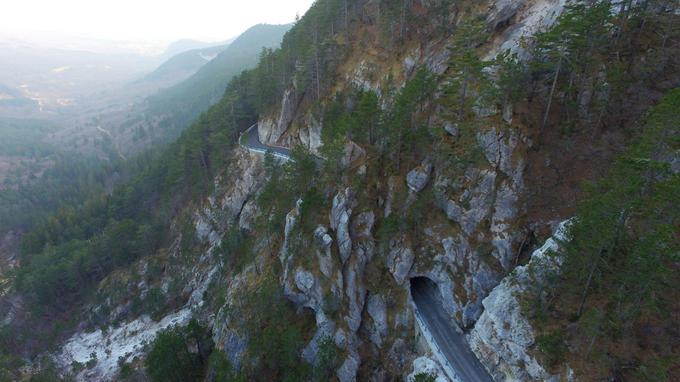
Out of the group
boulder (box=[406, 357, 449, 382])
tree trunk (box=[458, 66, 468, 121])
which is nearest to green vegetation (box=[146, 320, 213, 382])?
boulder (box=[406, 357, 449, 382])

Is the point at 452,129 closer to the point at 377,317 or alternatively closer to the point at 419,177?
the point at 419,177

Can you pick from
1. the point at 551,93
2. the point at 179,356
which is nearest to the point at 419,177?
the point at 551,93

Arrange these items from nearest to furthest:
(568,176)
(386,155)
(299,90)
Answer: (568,176) < (386,155) < (299,90)

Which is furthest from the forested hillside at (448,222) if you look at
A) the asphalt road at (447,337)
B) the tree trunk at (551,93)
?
the asphalt road at (447,337)

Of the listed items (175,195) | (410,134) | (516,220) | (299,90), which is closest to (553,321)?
(516,220)

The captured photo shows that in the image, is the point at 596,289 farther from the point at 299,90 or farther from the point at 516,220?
the point at 299,90

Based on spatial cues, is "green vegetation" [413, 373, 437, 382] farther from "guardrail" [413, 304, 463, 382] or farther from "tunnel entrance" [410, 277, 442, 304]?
"tunnel entrance" [410, 277, 442, 304]
